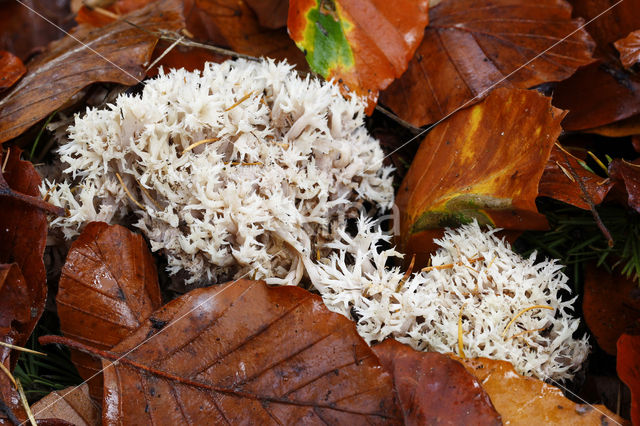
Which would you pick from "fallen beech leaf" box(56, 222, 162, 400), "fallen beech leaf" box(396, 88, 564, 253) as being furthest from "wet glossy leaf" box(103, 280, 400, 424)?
"fallen beech leaf" box(396, 88, 564, 253)

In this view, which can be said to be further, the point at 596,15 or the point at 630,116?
the point at 596,15

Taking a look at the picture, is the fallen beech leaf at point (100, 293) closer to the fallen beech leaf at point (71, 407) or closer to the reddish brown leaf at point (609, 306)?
the fallen beech leaf at point (71, 407)

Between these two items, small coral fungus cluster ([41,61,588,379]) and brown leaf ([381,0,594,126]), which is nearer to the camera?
small coral fungus cluster ([41,61,588,379])

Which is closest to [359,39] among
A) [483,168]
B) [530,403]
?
[483,168]

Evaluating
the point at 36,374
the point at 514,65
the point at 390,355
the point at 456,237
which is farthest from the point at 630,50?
the point at 36,374

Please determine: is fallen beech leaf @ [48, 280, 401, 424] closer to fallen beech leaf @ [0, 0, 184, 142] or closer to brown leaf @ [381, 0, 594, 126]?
fallen beech leaf @ [0, 0, 184, 142]

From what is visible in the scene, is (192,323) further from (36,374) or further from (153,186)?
(36,374)
